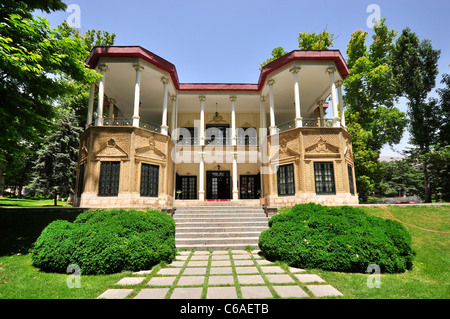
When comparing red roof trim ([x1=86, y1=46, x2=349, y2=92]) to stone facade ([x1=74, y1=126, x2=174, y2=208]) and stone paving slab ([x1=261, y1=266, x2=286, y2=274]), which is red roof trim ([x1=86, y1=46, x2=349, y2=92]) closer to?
stone facade ([x1=74, y1=126, x2=174, y2=208])

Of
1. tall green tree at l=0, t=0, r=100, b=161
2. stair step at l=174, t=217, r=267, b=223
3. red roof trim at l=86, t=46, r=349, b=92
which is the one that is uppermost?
red roof trim at l=86, t=46, r=349, b=92

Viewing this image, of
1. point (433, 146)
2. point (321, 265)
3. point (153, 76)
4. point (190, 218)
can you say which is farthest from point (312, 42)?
point (321, 265)

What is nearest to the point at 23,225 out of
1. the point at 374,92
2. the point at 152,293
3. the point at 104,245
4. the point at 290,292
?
the point at 104,245

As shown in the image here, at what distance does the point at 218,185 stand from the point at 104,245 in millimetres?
14460

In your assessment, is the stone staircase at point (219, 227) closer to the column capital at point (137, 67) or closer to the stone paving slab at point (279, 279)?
the stone paving slab at point (279, 279)

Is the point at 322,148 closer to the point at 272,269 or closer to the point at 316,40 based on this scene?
the point at 272,269

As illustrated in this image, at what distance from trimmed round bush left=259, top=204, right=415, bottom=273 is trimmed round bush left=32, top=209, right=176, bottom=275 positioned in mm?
3132

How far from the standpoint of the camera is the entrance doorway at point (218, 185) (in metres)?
19.2

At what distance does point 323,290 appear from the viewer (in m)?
3.98

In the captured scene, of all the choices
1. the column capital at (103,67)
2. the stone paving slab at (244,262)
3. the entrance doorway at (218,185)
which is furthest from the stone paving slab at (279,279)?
the entrance doorway at (218,185)

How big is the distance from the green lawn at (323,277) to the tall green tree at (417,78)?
19.8 meters

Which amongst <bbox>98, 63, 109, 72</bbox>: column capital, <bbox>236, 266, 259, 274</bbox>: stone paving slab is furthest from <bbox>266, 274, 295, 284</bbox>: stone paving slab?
<bbox>98, 63, 109, 72</bbox>: column capital

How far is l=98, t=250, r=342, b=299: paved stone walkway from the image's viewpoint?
150 inches
